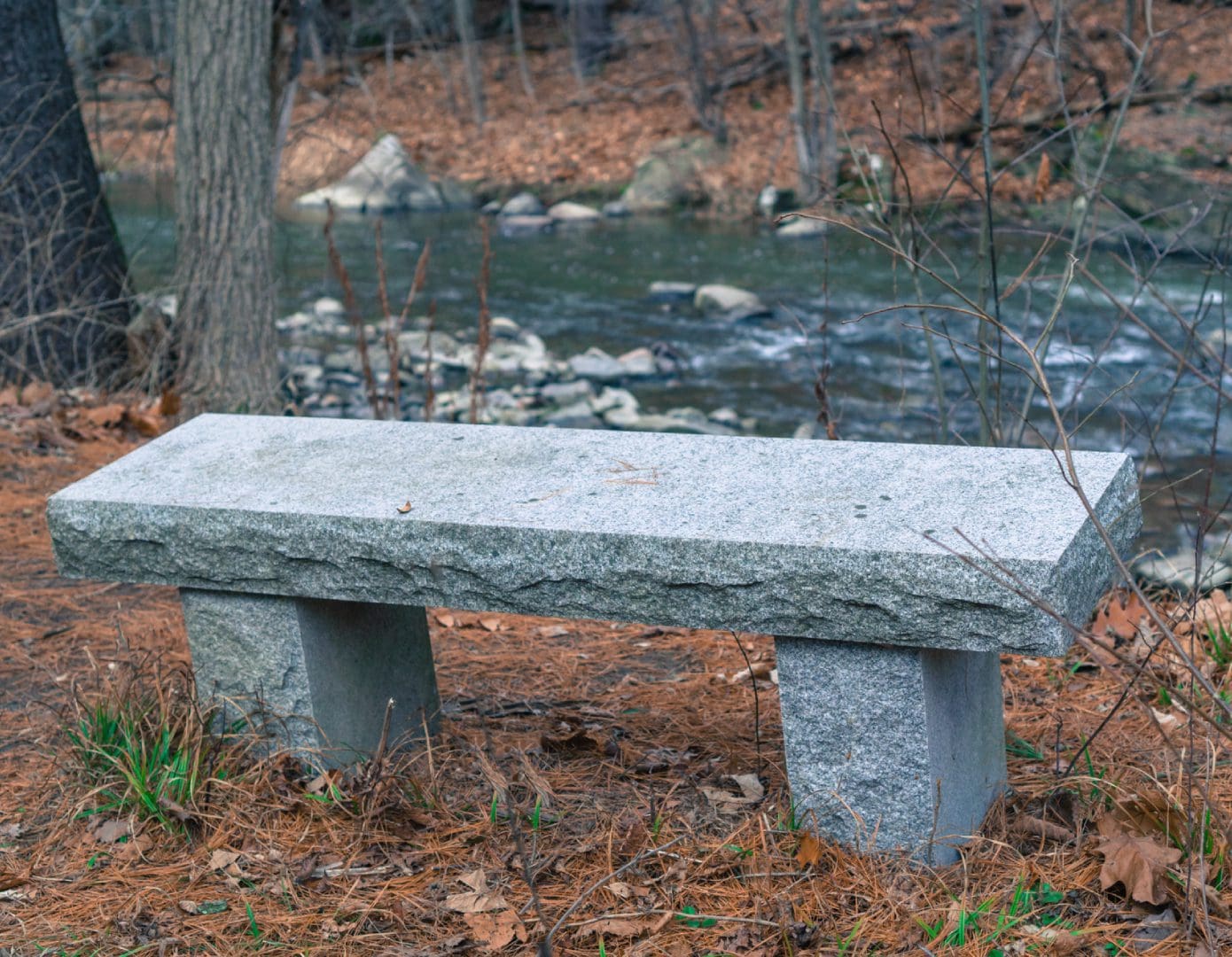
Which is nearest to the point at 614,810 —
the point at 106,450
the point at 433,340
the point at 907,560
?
the point at 907,560

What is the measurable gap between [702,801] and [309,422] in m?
1.35

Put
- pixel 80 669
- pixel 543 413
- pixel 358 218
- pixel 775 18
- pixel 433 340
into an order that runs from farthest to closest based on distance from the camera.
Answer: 1. pixel 775 18
2. pixel 358 218
3. pixel 433 340
4. pixel 543 413
5. pixel 80 669

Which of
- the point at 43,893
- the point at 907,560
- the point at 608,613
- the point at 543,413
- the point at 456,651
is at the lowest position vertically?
the point at 543,413

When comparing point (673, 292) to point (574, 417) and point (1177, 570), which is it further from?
point (1177, 570)

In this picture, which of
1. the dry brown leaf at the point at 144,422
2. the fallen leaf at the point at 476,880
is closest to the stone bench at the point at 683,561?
the fallen leaf at the point at 476,880

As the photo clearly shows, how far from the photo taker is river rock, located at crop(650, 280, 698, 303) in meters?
10.9

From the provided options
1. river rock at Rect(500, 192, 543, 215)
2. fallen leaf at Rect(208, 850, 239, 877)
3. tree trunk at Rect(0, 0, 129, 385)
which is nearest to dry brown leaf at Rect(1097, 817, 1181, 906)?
fallen leaf at Rect(208, 850, 239, 877)

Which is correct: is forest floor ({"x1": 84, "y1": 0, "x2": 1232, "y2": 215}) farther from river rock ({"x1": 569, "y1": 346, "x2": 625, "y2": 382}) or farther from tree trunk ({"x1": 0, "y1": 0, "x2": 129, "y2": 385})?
tree trunk ({"x1": 0, "y1": 0, "x2": 129, "y2": 385})

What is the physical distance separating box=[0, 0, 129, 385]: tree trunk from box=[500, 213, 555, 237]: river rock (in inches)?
322

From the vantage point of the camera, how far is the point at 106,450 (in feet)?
17.5

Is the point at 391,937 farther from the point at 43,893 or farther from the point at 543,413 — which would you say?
the point at 543,413

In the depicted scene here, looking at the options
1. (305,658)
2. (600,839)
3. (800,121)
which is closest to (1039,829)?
(600,839)

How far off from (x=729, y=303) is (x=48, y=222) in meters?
5.79

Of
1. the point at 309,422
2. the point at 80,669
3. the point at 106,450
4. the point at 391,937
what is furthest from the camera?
the point at 106,450
